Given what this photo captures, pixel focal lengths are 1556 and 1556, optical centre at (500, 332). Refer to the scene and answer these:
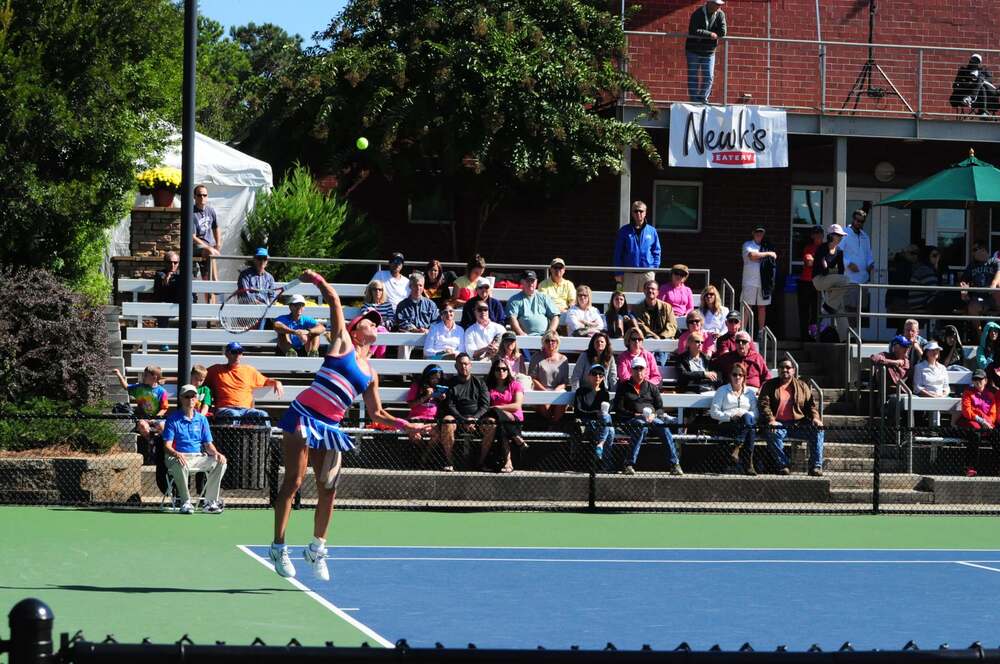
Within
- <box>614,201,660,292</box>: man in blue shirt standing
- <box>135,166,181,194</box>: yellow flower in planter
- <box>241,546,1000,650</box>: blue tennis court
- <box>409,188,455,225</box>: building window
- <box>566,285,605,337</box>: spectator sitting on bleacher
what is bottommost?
<box>241,546,1000,650</box>: blue tennis court

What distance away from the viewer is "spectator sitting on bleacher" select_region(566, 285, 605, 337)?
64.6 feet

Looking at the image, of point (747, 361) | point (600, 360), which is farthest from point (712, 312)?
point (600, 360)

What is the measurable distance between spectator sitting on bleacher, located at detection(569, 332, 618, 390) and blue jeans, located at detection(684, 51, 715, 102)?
665cm

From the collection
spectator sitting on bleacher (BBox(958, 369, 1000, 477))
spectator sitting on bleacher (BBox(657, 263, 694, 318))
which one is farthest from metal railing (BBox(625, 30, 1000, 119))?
spectator sitting on bleacher (BBox(958, 369, 1000, 477))

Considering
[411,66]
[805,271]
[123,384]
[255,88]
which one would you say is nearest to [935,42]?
[805,271]

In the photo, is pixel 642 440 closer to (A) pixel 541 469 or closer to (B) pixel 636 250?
(A) pixel 541 469

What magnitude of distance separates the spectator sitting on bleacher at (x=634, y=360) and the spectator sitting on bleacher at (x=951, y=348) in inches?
172

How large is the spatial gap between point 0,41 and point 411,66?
698 centimetres

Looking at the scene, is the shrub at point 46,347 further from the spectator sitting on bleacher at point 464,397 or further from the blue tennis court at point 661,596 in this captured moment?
the blue tennis court at point 661,596

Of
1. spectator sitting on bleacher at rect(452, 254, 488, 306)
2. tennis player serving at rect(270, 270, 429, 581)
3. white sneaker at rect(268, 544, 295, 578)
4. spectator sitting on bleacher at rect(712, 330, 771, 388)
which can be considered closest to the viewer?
tennis player serving at rect(270, 270, 429, 581)

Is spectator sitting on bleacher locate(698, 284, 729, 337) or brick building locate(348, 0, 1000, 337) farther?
brick building locate(348, 0, 1000, 337)

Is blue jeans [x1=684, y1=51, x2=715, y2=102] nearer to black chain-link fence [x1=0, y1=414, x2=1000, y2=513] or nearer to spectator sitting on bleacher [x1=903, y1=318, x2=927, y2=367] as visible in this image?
spectator sitting on bleacher [x1=903, y1=318, x2=927, y2=367]

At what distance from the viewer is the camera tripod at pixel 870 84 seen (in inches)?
975

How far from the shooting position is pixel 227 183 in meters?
22.8
